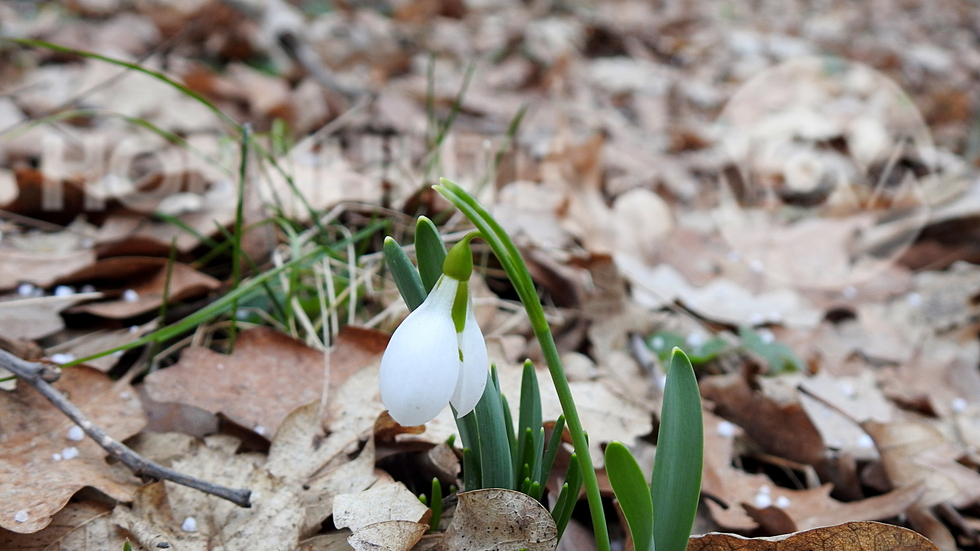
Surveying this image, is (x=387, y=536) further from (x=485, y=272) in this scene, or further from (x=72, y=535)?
(x=485, y=272)

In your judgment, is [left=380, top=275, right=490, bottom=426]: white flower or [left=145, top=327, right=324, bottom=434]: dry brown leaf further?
[left=145, top=327, right=324, bottom=434]: dry brown leaf

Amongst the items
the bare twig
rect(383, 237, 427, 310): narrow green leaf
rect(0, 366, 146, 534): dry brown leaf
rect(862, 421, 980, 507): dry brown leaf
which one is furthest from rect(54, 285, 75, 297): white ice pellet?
rect(862, 421, 980, 507): dry brown leaf

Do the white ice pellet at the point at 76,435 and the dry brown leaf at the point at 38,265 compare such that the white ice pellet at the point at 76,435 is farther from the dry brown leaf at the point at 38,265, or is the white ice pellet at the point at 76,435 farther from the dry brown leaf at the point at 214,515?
the dry brown leaf at the point at 38,265

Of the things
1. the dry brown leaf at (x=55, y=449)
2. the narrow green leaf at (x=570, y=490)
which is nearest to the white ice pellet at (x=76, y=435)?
the dry brown leaf at (x=55, y=449)

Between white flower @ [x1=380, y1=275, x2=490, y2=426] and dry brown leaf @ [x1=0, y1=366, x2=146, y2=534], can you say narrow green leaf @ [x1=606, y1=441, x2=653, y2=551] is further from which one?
dry brown leaf @ [x1=0, y1=366, x2=146, y2=534]

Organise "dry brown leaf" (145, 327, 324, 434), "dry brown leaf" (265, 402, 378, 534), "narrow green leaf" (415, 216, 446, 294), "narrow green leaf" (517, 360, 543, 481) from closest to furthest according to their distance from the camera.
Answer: "narrow green leaf" (415, 216, 446, 294) < "narrow green leaf" (517, 360, 543, 481) < "dry brown leaf" (265, 402, 378, 534) < "dry brown leaf" (145, 327, 324, 434)

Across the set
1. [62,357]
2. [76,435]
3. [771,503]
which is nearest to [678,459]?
[771,503]

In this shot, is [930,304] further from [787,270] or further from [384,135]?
[384,135]
